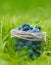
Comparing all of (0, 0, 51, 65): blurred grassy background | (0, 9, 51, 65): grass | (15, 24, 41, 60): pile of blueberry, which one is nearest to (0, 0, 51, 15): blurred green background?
(0, 0, 51, 65): blurred grassy background

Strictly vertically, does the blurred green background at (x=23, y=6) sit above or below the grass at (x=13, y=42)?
above

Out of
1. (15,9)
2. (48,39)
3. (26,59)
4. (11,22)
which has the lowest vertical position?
(26,59)

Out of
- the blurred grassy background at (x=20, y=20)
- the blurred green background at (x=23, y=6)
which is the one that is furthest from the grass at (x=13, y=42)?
the blurred green background at (x=23, y=6)

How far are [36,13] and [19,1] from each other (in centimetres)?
28

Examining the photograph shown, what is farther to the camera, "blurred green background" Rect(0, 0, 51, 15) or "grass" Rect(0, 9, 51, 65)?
"blurred green background" Rect(0, 0, 51, 15)

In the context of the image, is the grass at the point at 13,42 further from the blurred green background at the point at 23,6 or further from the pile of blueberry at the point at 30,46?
the blurred green background at the point at 23,6

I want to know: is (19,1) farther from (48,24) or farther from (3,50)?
(3,50)

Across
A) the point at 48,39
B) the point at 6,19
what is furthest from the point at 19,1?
the point at 48,39

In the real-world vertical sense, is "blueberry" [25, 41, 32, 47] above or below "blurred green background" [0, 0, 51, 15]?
below

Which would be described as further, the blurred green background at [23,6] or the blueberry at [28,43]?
the blurred green background at [23,6]

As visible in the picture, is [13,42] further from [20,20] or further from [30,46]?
[20,20]

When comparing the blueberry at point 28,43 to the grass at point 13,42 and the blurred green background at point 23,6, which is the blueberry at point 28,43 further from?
the blurred green background at point 23,6

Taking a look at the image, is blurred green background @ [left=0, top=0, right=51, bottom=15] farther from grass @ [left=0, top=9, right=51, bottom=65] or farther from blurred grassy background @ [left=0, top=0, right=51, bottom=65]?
grass @ [left=0, top=9, right=51, bottom=65]

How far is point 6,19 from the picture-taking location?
215 centimetres
